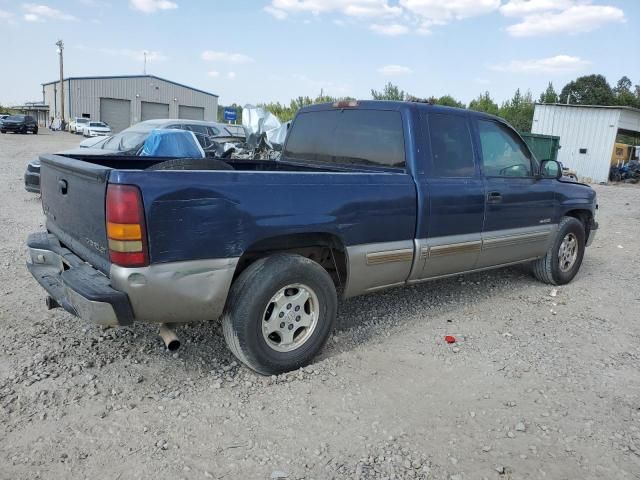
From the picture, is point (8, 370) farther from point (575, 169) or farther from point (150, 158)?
point (575, 169)

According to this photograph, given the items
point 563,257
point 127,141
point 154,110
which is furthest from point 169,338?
point 154,110

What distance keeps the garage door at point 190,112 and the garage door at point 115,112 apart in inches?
197

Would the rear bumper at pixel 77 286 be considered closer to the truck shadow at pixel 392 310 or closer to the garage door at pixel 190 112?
the truck shadow at pixel 392 310

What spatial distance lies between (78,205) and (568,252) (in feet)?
17.4

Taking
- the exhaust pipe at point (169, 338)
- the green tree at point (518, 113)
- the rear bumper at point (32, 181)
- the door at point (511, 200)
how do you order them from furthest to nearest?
1. the green tree at point (518, 113)
2. the rear bumper at point (32, 181)
3. the door at point (511, 200)
4. the exhaust pipe at point (169, 338)

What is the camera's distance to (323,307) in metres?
3.69

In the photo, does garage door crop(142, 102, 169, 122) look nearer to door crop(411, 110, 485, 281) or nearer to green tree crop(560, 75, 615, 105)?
green tree crop(560, 75, 615, 105)

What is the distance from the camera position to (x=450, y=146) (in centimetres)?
455

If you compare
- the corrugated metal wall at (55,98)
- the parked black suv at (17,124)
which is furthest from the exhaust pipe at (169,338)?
the corrugated metal wall at (55,98)

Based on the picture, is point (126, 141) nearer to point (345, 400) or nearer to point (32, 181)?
point (32, 181)

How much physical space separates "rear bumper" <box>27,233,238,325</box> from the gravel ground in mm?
566

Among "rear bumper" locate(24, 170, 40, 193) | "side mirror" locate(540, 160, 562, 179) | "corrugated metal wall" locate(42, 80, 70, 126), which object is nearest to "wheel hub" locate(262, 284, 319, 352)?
"side mirror" locate(540, 160, 562, 179)

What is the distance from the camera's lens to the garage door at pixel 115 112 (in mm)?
48406

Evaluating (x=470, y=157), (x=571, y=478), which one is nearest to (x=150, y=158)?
(x=470, y=157)
